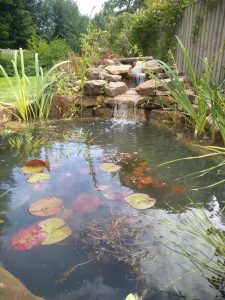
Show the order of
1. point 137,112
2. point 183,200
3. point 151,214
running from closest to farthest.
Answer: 1. point 151,214
2. point 183,200
3. point 137,112

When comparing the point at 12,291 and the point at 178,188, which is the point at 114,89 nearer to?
the point at 178,188

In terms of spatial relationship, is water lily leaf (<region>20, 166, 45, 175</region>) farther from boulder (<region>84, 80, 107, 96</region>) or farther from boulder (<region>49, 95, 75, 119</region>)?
boulder (<region>84, 80, 107, 96</region>)

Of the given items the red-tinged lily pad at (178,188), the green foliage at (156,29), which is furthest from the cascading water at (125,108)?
the red-tinged lily pad at (178,188)

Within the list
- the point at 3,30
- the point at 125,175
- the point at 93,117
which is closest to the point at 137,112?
the point at 93,117

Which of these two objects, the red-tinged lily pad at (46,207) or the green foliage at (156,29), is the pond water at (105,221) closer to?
the red-tinged lily pad at (46,207)

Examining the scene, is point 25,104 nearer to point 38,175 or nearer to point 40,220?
point 38,175

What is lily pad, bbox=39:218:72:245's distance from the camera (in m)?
1.66

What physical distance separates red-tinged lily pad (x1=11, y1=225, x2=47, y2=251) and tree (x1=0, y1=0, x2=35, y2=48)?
80.6 feet

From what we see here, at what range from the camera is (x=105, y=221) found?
1.83 m

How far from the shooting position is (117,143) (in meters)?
3.37

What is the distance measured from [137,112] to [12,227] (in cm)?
324

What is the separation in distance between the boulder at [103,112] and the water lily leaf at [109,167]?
2300 millimetres

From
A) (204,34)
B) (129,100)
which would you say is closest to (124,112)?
(129,100)

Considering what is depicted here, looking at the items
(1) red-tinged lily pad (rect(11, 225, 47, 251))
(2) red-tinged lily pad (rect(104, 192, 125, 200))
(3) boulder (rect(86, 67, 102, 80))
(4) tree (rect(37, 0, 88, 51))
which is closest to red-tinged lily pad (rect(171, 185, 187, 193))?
(2) red-tinged lily pad (rect(104, 192, 125, 200))
